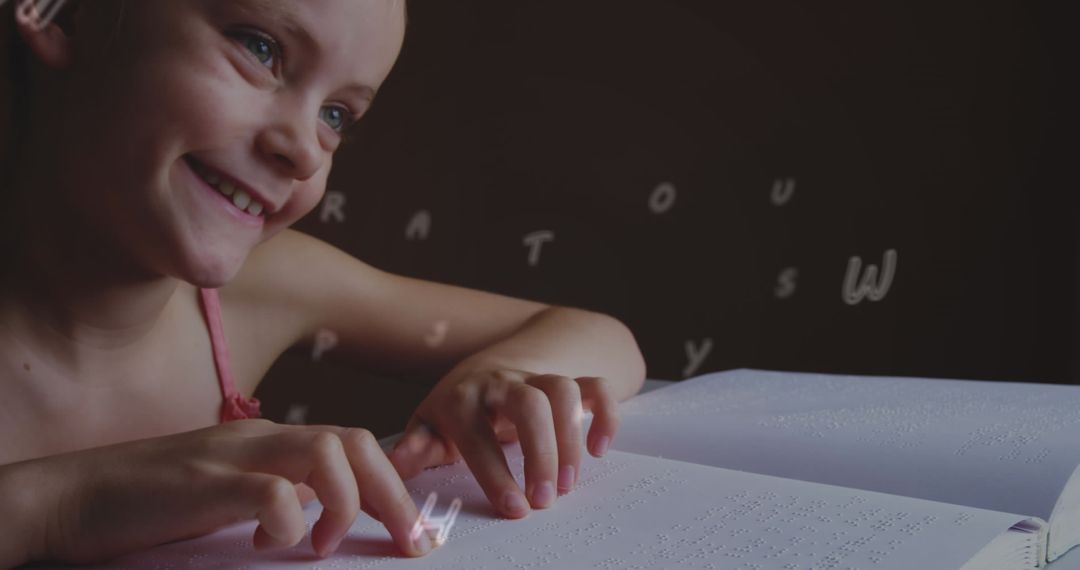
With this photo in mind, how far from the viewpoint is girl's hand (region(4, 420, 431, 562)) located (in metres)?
0.44

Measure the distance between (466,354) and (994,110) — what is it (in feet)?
2.78

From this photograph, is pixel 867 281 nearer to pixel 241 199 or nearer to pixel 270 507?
pixel 241 199

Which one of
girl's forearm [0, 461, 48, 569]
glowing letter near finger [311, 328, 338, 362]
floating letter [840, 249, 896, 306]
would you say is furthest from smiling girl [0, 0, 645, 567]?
floating letter [840, 249, 896, 306]

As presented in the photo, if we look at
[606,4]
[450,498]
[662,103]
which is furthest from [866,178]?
[450,498]

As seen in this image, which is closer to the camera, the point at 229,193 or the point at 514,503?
the point at 514,503

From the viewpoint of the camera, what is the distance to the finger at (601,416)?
1.81 ft

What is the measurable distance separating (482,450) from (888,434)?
0.24 metres

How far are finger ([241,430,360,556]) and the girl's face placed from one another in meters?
0.20

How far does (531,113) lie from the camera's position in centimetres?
161

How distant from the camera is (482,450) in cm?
54

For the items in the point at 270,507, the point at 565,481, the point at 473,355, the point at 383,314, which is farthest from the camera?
the point at 383,314

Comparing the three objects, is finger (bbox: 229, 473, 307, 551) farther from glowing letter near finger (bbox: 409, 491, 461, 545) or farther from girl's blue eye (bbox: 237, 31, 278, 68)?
girl's blue eye (bbox: 237, 31, 278, 68)

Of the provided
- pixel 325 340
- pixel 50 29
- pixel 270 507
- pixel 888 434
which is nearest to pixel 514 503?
pixel 270 507

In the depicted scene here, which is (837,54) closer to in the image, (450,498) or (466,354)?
(466,354)
